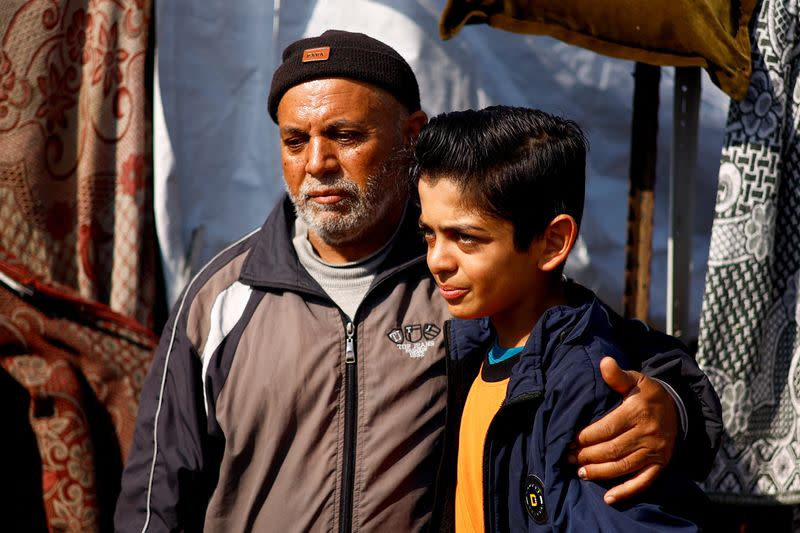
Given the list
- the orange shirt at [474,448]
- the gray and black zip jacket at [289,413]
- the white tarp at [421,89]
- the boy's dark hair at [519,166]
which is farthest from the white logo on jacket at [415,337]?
the white tarp at [421,89]

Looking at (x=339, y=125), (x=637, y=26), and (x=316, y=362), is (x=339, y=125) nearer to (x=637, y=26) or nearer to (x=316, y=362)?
(x=316, y=362)

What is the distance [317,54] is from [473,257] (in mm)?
763

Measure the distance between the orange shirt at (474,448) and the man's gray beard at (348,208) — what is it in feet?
1.68

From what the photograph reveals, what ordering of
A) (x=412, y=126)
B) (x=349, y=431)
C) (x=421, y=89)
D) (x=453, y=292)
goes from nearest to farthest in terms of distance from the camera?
(x=453, y=292) → (x=349, y=431) → (x=412, y=126) → (x=421, y=89)

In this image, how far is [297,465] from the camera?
1.99 meters

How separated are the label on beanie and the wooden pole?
116 cm

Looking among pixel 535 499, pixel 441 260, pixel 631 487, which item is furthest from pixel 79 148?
pixel 631 487

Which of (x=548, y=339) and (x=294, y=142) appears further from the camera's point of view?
(x=294, y=142)

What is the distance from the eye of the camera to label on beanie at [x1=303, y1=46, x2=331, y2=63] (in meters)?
2.12

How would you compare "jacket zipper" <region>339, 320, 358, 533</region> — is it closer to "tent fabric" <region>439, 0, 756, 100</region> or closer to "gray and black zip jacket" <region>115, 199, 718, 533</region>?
"gray and black zip jacket" <region>115, 199, 718, 533</region>

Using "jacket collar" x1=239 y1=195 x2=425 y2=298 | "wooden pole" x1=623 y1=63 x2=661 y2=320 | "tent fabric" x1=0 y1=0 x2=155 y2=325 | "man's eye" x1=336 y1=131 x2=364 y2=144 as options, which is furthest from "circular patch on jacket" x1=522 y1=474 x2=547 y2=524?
"tent fabric" x1=0 y1=0 x2=155 y2=325

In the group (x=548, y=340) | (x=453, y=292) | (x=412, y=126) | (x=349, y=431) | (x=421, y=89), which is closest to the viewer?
(x=548, y=340)

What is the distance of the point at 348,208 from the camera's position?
82.2 inches

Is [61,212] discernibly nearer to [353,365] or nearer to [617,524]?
[353,365]
